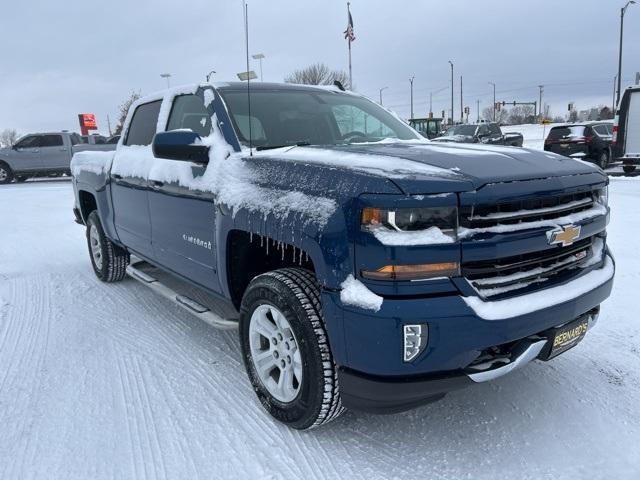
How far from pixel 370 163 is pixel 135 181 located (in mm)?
2506

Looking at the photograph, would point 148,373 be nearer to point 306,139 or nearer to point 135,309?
point 135,309

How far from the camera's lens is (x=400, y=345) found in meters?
2.15

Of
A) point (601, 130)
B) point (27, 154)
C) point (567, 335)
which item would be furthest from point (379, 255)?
point (27, 154)

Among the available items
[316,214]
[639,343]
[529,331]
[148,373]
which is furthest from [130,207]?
[639,343]

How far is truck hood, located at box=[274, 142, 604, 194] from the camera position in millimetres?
2221

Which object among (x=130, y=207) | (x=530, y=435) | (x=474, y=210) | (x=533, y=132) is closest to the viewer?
(x=474, y=210)

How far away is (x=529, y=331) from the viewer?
2332mm

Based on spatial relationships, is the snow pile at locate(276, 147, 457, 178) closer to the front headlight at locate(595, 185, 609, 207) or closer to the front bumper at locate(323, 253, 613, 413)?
the front bumper at locate(323, 253, 613, 413)

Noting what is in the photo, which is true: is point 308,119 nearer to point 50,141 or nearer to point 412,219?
point 412,219

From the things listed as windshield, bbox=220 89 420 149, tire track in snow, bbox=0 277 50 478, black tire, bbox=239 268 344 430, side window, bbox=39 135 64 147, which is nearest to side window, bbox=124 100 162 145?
windshield, bbox=220 89 420 149

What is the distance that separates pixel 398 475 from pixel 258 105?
242 centimetres

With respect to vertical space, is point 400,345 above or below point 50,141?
below

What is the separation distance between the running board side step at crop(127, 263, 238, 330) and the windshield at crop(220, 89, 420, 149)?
3.62ft

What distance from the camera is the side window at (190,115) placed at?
3557mm
